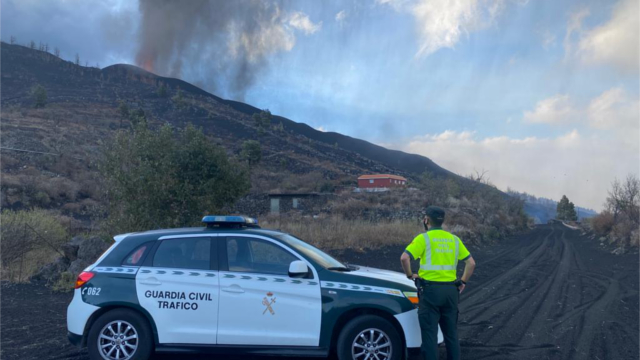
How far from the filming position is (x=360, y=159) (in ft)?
278

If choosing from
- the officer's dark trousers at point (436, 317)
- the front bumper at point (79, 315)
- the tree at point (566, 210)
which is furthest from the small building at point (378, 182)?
the tree at point (566, 210)

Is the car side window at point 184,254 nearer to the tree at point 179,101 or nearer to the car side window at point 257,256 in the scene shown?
the car side window at point 257,256

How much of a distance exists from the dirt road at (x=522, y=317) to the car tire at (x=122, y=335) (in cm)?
67

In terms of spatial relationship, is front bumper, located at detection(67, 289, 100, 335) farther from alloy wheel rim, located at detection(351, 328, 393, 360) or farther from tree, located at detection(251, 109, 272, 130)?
tree, located at detection(251, 109, 272, 130)

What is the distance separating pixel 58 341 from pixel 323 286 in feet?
14.8

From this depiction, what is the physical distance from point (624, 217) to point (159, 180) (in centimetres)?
2915

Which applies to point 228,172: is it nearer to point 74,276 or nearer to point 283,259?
point 74,276

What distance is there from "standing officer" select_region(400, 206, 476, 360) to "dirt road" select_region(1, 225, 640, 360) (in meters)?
1.19

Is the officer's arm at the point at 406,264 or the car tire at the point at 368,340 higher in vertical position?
the officer's arm at the point at 406,264

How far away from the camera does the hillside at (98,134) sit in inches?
1460

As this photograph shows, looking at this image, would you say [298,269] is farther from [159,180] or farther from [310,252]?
[159,180]

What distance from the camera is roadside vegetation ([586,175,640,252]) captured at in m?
26.5

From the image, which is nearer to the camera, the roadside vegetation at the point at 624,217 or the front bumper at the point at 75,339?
the front bumper at the point at 75,339

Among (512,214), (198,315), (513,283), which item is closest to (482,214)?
(512,214)
